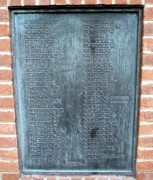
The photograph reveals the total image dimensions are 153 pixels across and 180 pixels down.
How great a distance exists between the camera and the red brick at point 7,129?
266 cm

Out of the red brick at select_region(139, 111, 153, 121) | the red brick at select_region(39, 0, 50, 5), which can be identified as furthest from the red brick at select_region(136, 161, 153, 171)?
the red brick at select_region(39, 0, 50, 5)

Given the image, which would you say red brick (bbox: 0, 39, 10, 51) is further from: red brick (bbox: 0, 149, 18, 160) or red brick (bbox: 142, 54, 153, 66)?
red brick (bbox: 142, 54, 153, 66)

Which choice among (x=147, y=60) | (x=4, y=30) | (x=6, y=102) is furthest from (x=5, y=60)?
(x=147, y=60)

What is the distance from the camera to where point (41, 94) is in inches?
105

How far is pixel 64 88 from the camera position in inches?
104

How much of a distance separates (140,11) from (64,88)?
83 centimetres

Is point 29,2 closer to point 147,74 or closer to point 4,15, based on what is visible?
point 4,15

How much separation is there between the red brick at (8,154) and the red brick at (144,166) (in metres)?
1.02

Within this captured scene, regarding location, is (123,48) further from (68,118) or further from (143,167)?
(143,167)

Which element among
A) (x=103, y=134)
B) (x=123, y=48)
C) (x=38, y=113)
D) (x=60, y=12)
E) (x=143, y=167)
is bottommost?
(x=143, y=167)

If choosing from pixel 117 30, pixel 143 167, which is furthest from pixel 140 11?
pixel 143 167

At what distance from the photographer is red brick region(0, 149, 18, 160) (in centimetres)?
272

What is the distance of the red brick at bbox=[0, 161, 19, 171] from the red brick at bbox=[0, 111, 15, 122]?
0.38 metres

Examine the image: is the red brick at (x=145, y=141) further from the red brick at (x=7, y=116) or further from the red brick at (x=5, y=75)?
the red brick at (x=5, y=75)
